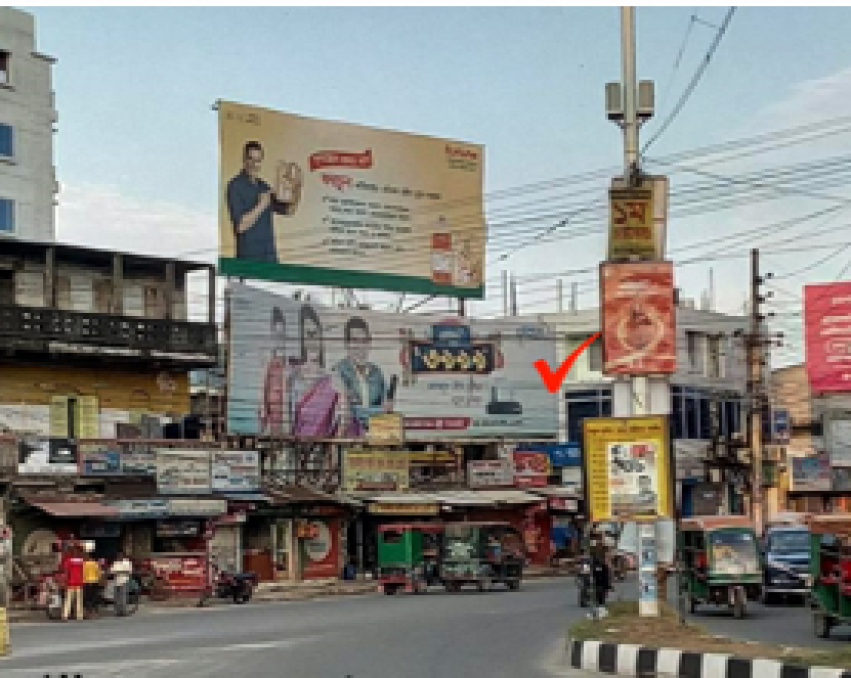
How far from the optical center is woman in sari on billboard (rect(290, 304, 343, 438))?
158ft

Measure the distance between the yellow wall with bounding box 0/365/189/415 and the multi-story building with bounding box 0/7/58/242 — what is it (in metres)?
10.1

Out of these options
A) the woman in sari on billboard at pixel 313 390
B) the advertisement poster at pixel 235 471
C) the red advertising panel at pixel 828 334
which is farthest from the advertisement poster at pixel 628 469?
the woman in sari on billboard at pixel 313 390

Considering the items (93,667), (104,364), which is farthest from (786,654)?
(104,364)

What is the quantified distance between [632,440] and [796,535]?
49.1 feet

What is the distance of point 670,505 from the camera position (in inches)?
733

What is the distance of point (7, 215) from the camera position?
5231cm

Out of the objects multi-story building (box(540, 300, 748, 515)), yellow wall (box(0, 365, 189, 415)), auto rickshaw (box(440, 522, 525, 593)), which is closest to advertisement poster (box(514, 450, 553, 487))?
multi-story building (box(540, 300, 748, 515))

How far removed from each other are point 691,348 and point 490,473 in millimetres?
17653

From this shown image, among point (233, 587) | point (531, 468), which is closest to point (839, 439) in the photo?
point (531, 468)

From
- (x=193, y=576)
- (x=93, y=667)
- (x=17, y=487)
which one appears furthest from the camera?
(x=193, y=576)

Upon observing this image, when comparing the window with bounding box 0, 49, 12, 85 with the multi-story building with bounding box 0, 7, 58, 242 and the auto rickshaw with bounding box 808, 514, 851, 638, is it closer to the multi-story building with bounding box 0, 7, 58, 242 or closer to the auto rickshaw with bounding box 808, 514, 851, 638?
the multi-story building with bounding box 0, 7, 58, 242

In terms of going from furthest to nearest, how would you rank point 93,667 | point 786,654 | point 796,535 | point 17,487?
point 17,487 < point 796,535 < point 93,667 < point 786,654

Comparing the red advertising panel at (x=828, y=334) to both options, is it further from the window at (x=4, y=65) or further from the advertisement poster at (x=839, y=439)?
the advertisement poster at (x=839, y=439)

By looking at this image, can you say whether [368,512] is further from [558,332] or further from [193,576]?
[558,332]
